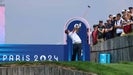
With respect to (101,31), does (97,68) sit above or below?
below

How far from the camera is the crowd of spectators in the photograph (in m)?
22.8

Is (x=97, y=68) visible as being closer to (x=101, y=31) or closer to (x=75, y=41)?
(x=75, y=41)

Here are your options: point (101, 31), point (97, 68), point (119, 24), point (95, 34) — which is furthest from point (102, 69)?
point (95, 34)

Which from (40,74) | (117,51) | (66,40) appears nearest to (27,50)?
(66,40)

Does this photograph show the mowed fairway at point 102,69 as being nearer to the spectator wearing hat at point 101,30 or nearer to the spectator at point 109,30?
the spectator at point 109,30

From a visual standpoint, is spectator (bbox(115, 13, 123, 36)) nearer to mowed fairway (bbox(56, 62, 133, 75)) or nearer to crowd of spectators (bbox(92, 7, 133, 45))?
crowd of spectators (bbox(92, 7, 133, 45))

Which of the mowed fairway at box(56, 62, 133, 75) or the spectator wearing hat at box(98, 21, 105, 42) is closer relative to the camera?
the mowed fairway at box(56, 62, 133, 75)

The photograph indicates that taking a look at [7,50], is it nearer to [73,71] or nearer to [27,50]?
[27,50]

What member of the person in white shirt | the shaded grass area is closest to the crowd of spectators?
the person in white shirt

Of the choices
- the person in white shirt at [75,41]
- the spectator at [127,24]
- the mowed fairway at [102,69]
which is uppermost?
the spectator at [127,24]

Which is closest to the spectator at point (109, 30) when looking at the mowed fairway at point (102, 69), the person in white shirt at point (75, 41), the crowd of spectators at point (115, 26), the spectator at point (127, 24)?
the crowd of spectators at point (115, 26)

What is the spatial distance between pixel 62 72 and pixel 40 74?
670 mm

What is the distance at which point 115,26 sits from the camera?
23.3 metres

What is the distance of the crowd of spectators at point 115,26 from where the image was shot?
74.8 ft
